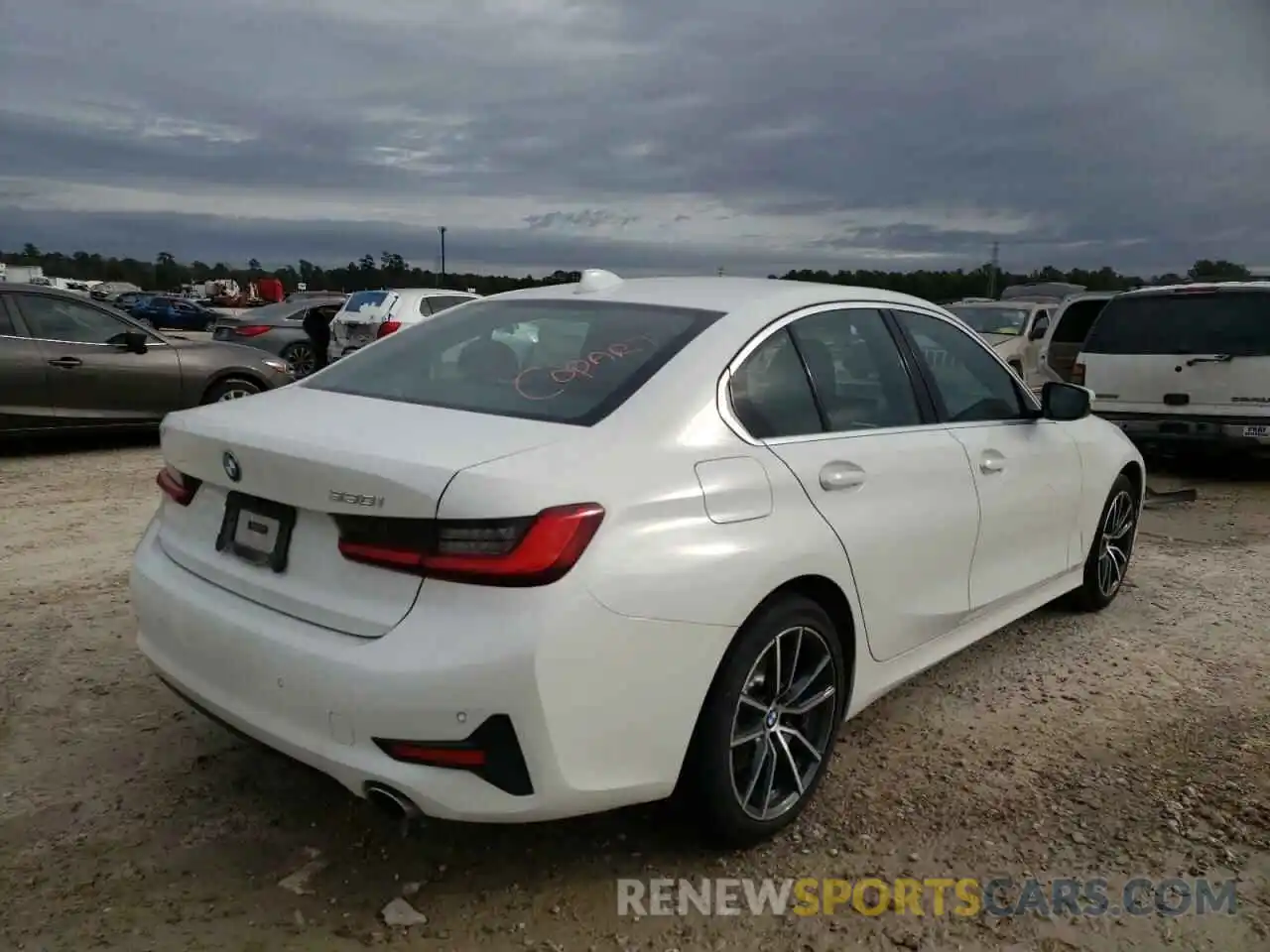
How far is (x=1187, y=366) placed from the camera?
890 centimetres

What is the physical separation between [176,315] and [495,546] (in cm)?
4264

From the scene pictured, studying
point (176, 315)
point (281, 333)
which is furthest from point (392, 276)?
point (281, 333)

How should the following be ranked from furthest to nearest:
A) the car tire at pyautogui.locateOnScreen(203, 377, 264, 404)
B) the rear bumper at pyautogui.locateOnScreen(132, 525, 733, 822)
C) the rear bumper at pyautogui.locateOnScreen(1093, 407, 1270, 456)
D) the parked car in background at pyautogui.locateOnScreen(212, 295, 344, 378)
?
the parked car in background at pyautogui.locateOnScreen(212, 295, 344, 378) < the car tire at pyautogui.locateOnScreen(203, 377, 264, 404) < the rear bumper at pyautogui.locateOnScreen(1093, 407, 1270, 456) < the rear bumper at pyautogui.locateOnScreen(132, 525, 733, 822)

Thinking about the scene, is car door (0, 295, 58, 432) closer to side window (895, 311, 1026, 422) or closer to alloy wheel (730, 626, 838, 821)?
side window (895, 311, 1026, 422)

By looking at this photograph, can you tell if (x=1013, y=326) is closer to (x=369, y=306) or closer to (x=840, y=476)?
(x=369, y=306)

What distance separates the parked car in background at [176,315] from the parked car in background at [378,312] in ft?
92.2

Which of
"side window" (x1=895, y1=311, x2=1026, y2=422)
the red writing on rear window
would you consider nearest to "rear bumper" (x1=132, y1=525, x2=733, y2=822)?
the red writing on rear window

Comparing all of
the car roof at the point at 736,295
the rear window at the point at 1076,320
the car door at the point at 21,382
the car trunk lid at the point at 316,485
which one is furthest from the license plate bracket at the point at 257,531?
the rear window at the point at 1076,320

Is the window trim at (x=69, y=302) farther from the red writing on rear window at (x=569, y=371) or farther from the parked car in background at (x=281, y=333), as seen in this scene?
the red writing on rear window at (x=569, y=371)

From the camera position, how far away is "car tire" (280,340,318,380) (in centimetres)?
1608

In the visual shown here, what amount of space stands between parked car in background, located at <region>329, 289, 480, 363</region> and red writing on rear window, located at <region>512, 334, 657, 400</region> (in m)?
11.1

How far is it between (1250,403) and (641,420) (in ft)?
25.5

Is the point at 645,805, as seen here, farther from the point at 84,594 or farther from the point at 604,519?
the point at 84,594

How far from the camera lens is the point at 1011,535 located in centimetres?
413
